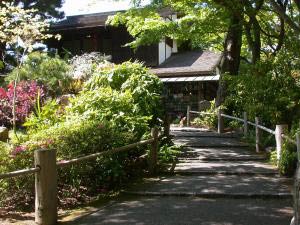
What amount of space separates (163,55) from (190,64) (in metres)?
2.67

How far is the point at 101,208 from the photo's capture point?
A: 6457 mm

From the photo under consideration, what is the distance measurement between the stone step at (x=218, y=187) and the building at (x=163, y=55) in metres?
14.7

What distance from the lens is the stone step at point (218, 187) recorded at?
701 centimetres

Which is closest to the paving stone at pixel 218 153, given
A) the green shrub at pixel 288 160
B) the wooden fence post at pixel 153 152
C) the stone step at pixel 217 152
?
the stone step at pixel 217 152

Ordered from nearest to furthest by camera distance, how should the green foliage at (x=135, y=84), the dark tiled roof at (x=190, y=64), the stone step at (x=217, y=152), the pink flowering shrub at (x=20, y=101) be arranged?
the green foliage at (x=135, y=84)
the stone step at (x=217, y=152)
the pink flowering shrub at (x=20, y=101)
the dark tiled roof at (x=190, y=64)

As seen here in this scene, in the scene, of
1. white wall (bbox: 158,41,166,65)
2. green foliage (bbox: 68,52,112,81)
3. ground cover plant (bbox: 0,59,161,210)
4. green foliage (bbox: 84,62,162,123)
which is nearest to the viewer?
ground cover plant (bbox: 0,59,161,210)

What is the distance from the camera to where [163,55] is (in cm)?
2744

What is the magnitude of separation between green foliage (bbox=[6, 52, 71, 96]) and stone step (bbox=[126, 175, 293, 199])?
10.5m

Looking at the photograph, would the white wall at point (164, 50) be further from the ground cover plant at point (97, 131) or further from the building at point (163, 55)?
the ground cover plant at point (97, 131)

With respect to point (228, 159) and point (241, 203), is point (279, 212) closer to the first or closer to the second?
point (241, 203)

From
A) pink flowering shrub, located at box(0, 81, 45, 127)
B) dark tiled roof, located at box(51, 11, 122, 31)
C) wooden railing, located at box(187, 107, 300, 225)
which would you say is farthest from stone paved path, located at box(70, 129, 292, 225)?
dark tiled roof, located at box(51, 11, 122, 31)

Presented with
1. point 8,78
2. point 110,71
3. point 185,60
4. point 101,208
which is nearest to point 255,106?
point 110,71

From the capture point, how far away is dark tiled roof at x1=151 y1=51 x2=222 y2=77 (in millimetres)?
24181

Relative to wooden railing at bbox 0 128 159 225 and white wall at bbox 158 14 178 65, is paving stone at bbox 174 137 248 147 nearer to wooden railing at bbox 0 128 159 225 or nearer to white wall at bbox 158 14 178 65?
wooden railing at bbox 0 128 159 225
